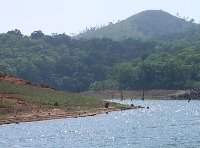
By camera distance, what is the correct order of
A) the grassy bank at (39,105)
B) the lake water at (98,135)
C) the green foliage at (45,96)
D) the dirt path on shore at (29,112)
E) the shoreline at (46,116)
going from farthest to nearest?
the green foliage at (45,96)
the grassy bank at (39,105)
the dirt path on shore at (29,112)
the shoreline at (46,116)
the lake water at (98,135)

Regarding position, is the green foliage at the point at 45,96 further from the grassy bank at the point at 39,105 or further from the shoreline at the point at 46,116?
the shoreline at the point at 46,116

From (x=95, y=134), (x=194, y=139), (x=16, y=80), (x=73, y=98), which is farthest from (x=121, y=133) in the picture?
(x=16, y=80)

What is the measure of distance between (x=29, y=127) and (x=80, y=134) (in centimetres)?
1472

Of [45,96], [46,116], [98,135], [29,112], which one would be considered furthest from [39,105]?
[98,135]

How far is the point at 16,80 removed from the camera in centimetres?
14838

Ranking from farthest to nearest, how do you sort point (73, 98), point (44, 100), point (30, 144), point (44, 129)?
point (73, 98) < point (44, 100) < point (44, 129) < point (30, 144)

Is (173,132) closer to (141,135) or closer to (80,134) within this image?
(141,135)

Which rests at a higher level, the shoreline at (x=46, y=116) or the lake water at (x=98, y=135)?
the shoreline at (x=46, y=116)

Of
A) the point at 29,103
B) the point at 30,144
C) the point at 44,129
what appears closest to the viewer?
the point at 30,144

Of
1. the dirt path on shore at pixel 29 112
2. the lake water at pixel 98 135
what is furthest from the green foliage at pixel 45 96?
the lake water at pixel 98 135

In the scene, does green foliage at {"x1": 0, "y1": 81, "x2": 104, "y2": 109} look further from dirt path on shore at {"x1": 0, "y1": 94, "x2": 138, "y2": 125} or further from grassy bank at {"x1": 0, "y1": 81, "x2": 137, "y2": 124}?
dirt path on shore at {"x1": 0, "y1": 94, "x2": 138, "y2": 125}

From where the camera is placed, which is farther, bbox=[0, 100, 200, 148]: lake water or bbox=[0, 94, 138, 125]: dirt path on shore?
bbox=[0, 94, 138, 125]: dirt path on shore

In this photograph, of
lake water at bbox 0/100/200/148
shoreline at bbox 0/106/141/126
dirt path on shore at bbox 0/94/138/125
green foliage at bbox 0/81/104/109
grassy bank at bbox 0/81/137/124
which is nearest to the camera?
lake water at bbox 0/100/200/148

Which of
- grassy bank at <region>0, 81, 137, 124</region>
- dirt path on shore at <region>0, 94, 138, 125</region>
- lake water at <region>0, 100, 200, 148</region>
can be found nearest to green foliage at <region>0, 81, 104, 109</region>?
grassy bank at <region>0, 81, 137, 124</region>
